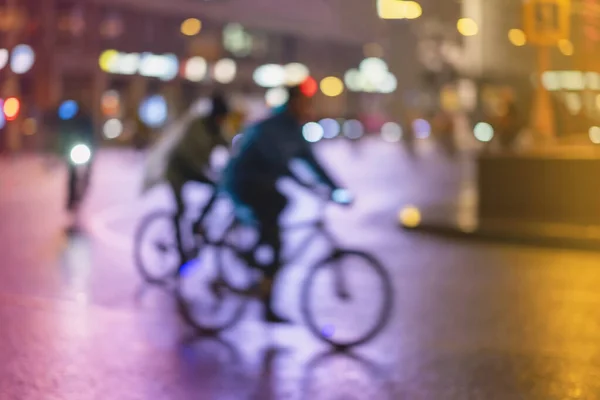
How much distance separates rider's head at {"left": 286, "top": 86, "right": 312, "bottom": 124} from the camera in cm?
802

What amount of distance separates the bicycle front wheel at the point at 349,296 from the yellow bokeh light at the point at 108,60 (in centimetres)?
6266

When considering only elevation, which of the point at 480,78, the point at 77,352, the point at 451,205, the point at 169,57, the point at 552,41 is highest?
the point at 169,57

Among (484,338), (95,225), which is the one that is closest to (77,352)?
(484,338)

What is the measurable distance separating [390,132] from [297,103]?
7810 centimetres

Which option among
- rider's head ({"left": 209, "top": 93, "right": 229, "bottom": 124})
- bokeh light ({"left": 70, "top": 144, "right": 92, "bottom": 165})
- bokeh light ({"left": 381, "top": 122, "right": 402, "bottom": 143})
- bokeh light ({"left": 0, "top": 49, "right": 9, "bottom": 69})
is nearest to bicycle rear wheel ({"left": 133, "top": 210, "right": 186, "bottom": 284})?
rider's head ({"left": 209, "top": 93, "right": 229, "bottom": 124})

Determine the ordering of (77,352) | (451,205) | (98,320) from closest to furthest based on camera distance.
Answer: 1. (77,352)
2. (98,320)
3. (451,205)

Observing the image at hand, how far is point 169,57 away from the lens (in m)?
77.1

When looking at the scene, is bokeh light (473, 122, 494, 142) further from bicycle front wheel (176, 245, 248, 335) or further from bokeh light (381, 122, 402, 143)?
bokeh light (381, 122, 402, 143)

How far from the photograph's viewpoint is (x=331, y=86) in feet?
351

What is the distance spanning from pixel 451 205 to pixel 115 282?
32.9 feet

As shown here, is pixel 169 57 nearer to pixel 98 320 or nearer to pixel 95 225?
pixel 95 225

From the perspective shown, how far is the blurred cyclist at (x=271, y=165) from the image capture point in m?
8.04

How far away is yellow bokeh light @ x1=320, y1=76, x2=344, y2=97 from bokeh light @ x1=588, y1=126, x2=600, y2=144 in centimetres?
Result: 8391

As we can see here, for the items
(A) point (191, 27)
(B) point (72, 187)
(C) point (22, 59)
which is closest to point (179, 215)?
(B) point (72, 187)
